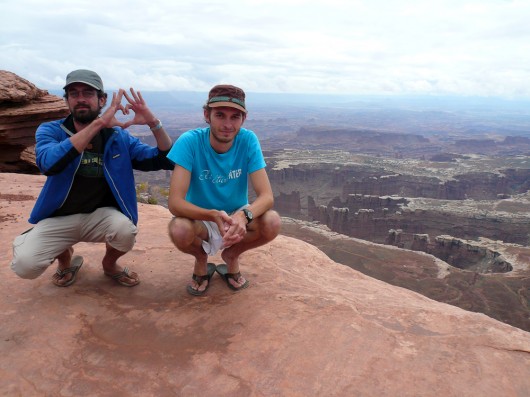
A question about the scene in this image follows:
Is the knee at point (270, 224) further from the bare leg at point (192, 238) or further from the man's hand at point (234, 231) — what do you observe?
the bare leg at point (192, 238)

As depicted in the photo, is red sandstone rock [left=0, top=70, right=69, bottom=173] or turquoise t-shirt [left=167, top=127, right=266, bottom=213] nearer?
turquoise t-shirt [left=167, top=127, right=266, bottom=213]

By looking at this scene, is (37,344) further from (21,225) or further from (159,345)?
(21,225)

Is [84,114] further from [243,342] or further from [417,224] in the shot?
[417,224]

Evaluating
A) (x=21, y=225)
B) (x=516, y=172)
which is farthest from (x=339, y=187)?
(x=21, y=225)

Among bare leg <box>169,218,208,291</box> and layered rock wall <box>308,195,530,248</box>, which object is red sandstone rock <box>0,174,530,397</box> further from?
layered rock wall <box>308,195,530,248</box>

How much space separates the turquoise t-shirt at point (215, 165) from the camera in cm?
388

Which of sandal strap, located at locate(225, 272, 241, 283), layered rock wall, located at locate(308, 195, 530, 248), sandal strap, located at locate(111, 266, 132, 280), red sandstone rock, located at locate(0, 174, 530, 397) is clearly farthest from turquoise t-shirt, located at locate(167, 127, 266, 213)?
layered rock wall, located at locate(308, 195, 530, 248)

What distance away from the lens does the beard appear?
379 cm

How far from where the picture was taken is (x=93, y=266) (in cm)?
493

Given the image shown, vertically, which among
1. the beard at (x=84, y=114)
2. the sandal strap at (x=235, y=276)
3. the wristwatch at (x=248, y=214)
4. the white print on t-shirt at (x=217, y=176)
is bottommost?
the sandal strap at (x=235, y=276)

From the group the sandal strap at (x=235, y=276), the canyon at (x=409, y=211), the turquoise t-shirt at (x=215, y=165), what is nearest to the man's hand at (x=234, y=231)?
the turquoise t-shirt at (x=215, y=165)

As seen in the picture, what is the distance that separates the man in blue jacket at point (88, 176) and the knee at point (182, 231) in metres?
0.51

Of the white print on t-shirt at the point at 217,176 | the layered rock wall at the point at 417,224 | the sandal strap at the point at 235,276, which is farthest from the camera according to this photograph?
the layered rock wall at the point at 417,224

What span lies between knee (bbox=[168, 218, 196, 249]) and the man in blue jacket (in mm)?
508
